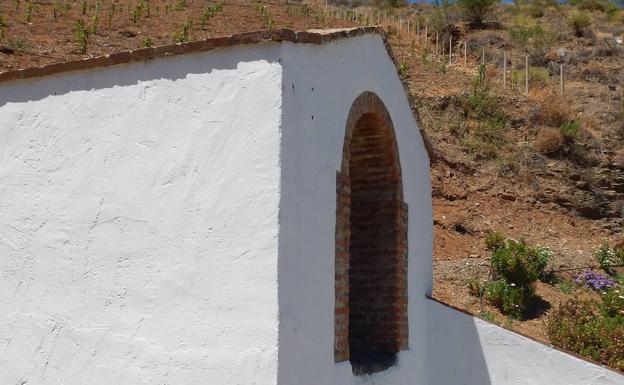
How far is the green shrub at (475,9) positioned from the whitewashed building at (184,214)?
22356 mm

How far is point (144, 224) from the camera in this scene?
4.58 metres

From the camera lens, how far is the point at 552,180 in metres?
16.5

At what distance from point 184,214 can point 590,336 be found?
273 inches

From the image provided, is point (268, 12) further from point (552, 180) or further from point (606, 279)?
point (606, 279)

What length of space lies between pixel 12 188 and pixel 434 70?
17085 mm

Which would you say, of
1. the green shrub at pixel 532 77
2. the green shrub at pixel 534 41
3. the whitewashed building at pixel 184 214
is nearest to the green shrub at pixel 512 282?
the whitewashed building at pixel 184 214

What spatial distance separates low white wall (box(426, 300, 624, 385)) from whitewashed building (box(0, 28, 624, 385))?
51.3 inches

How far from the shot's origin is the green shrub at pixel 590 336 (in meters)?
9.03

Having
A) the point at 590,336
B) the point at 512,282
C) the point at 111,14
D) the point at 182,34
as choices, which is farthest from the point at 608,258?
the point at 111,14

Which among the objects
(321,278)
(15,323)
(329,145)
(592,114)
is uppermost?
(329,145)

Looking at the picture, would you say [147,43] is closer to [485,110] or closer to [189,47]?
[485,110]

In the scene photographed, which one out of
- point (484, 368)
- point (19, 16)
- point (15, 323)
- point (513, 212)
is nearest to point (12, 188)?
point (15, 323)

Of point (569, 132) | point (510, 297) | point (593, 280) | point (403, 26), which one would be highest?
point (403, 26)

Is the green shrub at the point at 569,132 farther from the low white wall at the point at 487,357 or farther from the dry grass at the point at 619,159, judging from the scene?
the low white wall at the point at 487,357
